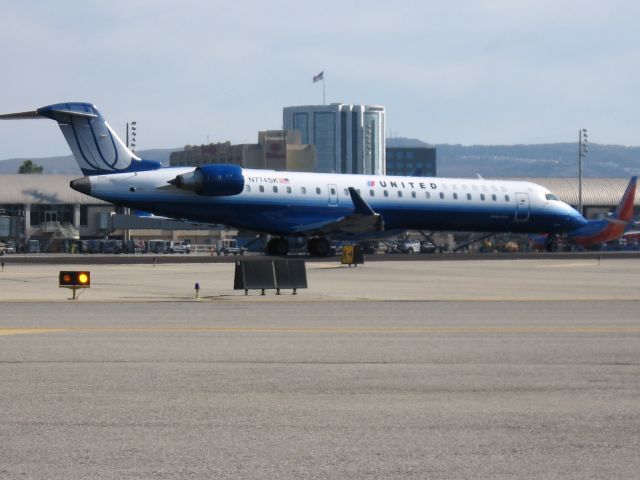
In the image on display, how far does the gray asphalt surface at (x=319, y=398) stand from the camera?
856 centimetres

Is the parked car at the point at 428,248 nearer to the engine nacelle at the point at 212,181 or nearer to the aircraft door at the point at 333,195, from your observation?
the aircraft door at the point at 333,195

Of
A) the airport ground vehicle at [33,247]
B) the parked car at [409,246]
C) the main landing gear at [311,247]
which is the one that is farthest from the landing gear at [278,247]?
the airport ground vehicle at [33,247]

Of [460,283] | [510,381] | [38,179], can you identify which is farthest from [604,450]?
[38,179]

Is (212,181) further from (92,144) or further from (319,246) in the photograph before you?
(319,246)

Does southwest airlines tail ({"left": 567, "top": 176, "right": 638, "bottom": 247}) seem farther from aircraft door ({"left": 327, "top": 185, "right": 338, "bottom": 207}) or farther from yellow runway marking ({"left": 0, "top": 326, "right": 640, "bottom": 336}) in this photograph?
yellow runway marking ({"left": 0, "top": 326, "right": 640, "bottom": 336})

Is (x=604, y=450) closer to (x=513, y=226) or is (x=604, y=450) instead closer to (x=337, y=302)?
(x=337, y=302)

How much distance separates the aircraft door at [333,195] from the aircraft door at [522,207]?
976cm

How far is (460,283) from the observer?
112 feet

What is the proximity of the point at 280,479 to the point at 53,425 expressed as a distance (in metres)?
2.79

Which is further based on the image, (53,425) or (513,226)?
(513,226)

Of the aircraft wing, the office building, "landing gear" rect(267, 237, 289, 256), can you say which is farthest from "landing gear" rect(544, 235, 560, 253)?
the office building

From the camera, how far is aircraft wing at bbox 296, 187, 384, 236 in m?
48.8

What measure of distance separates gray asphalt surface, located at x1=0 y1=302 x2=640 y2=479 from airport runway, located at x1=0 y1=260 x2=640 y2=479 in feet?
0.09

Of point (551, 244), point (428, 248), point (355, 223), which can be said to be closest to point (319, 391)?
point (355, 223)
